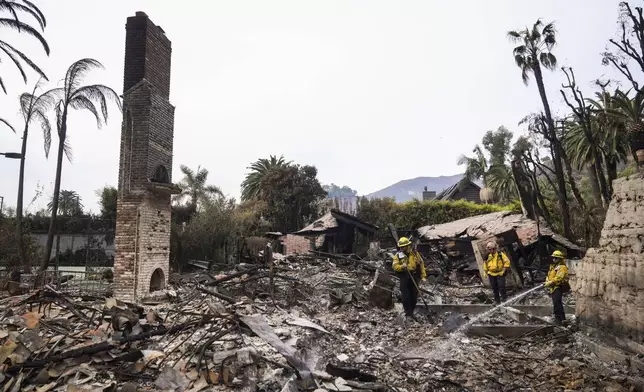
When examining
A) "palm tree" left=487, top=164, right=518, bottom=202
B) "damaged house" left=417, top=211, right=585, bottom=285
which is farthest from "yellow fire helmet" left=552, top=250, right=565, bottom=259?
"palm tree" left=487, top=164, right=518, bottom=202

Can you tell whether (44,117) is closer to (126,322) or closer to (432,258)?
(126,322)

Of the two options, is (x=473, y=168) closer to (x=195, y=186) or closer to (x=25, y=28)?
(x=195, y=186)

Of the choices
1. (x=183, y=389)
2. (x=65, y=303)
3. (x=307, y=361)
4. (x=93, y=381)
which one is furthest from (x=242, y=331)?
(x=65, y=303)

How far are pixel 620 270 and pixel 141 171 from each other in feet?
32.8

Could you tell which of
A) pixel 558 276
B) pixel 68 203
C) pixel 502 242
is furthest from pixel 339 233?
pixel 68 203

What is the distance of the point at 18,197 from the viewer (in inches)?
710

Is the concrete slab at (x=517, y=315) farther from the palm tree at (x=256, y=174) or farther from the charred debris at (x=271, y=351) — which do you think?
the palm tree at (x=256, y=174)

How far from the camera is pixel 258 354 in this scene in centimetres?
537

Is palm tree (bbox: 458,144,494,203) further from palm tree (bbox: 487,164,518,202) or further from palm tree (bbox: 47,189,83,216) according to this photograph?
palm tree (bbox: 47,189,83,216)

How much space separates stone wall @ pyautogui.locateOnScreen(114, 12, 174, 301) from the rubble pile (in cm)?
206

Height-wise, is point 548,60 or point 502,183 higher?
point 548,60

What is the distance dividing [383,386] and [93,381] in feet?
10.9

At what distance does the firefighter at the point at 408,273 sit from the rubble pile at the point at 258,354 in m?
0.75

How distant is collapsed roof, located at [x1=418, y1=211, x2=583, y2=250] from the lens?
1529cm
